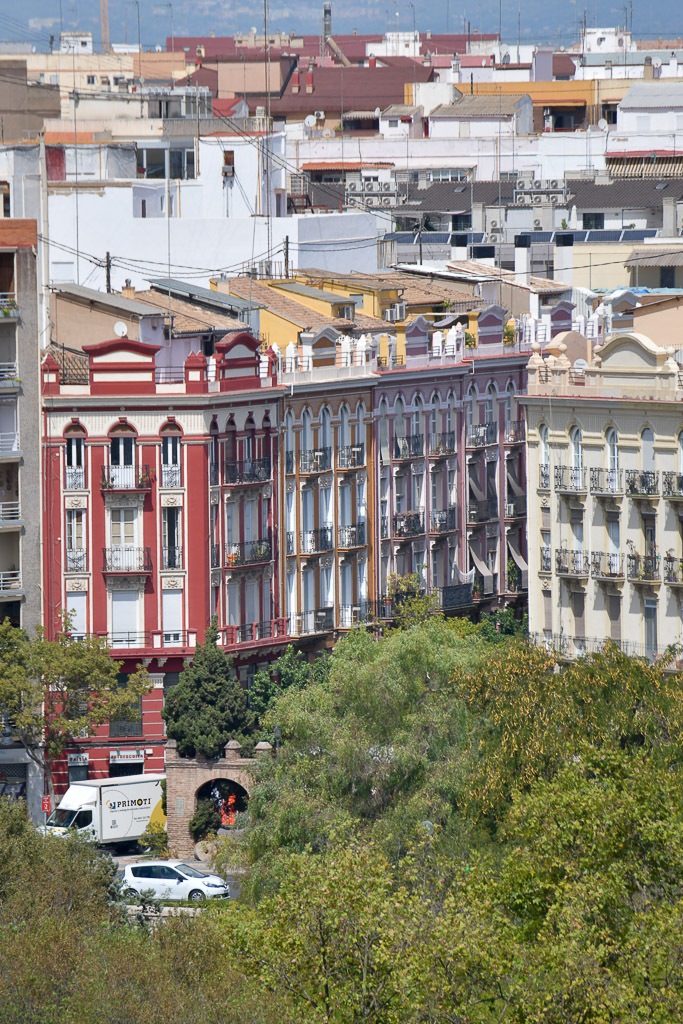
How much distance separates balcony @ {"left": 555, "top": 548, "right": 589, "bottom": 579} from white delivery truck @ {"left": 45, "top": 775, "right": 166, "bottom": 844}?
54.9 ft

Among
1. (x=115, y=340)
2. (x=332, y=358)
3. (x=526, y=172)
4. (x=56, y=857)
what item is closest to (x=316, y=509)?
(x=332, y=358)

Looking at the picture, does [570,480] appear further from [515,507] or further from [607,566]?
[515,507]

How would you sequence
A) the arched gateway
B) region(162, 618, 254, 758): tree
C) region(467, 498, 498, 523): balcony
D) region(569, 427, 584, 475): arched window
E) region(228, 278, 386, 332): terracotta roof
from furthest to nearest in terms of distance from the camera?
region(467, 498, 498, 523): balcony < region(228, 278, 386, 332): terracotta roof < region(162, 618, 254, 758): tree < the arched gateway < region(569, 427, 584, 475): arched window

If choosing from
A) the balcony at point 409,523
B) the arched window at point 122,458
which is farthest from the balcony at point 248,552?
the balcony at point 409,523

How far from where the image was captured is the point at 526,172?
183625 millimetres

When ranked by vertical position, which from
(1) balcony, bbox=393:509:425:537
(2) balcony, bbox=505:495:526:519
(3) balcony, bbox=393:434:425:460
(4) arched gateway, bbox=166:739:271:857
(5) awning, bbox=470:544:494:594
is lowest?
(4) arched gateway, bbox=166:739:271:857

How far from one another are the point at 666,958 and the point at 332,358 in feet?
210

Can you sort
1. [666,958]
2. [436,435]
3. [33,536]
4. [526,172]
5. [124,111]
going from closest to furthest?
[666,958] → [33,536] → [436,435] → [124,111] → [526,172]

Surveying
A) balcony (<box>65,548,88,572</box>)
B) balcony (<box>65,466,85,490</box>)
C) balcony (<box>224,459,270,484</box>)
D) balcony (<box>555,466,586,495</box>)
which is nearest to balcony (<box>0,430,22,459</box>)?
balcony (<box>65,466,85,490</box>)

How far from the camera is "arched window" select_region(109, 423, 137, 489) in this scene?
335 feet

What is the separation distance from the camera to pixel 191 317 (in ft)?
Result: 355

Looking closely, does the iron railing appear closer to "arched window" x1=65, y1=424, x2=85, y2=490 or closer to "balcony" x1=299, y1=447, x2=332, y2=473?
"balcony" x1=299, y1=447, x2=332, y2=473

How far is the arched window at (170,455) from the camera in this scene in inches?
4040

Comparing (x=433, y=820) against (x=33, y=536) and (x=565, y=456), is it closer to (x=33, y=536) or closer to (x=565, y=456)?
(x=565, y=456)
